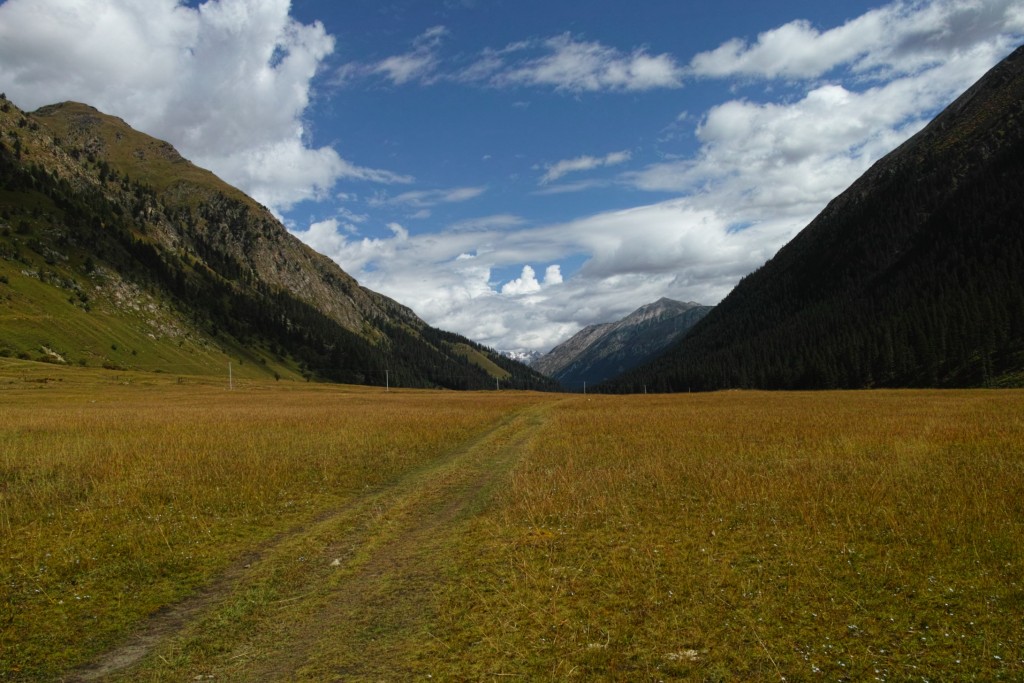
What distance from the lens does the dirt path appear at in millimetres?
7711

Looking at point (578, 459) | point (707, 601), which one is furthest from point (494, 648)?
point (578, 459)

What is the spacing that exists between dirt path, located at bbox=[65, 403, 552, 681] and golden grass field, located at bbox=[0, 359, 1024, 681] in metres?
0.05

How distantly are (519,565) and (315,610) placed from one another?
397cm

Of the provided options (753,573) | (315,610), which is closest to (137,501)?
(315,610)

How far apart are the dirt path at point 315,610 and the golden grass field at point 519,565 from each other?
0.05 meters

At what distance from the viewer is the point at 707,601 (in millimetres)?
9109

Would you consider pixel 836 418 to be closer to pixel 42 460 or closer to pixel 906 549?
pixel 906 549

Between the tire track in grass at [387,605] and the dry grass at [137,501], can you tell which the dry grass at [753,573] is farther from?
the dry grass at [137,501]

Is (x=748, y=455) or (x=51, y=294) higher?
(x=51, y=294)

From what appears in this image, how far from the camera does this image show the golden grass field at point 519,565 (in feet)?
25.1

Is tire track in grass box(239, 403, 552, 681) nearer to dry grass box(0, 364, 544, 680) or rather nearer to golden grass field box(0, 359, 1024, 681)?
golden grass field box(0, 359, 1024, 681)

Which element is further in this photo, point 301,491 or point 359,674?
point 301,491

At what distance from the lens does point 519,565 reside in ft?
36.1

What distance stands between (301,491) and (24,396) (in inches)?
2223
